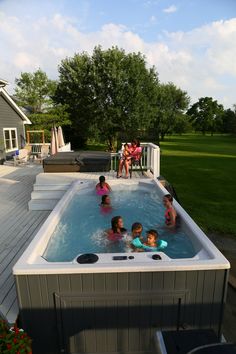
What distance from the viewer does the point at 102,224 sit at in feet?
19.2

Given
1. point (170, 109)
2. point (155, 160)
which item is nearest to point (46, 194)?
point (155, 160)

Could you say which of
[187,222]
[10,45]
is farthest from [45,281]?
[10,45]

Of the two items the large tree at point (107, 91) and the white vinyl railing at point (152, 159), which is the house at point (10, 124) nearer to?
the large tree at point (107, 91)

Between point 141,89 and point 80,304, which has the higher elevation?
point 141,89

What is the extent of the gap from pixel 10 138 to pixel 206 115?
60937 millimetres

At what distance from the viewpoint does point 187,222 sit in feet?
14.5

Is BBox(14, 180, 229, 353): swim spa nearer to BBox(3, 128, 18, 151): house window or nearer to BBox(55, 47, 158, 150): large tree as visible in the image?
BBox(3, 128, 18, 151): house window

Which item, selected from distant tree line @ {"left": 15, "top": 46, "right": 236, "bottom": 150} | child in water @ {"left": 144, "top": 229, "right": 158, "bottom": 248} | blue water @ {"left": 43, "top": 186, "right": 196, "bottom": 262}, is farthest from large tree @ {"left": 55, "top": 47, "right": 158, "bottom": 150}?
child in water @ {"left": 144, "top": 229, "right": 158, "bottom": 248}

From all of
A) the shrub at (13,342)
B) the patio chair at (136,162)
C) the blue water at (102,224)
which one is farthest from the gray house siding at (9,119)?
the shrub at (13,342)

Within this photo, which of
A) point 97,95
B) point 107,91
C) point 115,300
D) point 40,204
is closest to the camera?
point 115,300

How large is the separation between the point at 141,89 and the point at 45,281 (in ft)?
75.8

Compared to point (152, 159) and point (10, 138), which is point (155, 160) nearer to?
point (152, 159)

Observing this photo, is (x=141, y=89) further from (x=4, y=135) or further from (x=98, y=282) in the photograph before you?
(x=98, y=282)

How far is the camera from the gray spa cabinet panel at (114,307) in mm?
2703
